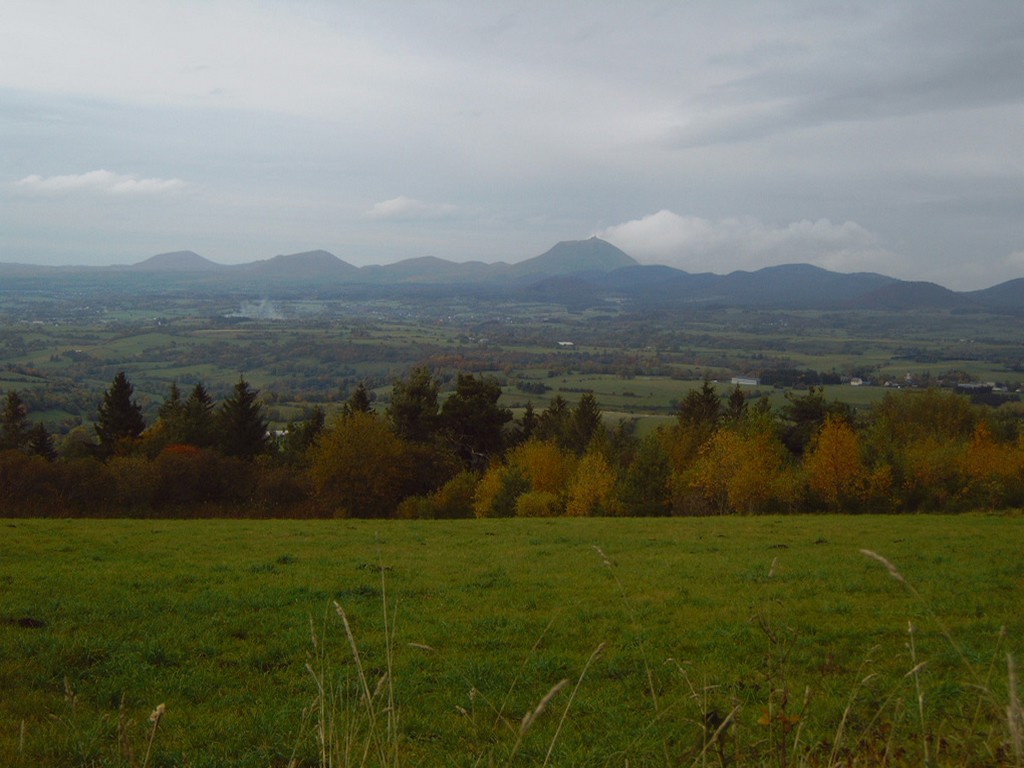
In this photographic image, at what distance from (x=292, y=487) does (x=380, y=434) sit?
5.62 metres

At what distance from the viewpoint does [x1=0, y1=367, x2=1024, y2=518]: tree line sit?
3173 centimetres

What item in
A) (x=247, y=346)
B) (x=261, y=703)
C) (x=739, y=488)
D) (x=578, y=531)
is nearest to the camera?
(x=261, y=703)

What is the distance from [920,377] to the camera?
106 m

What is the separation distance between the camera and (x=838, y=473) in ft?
106

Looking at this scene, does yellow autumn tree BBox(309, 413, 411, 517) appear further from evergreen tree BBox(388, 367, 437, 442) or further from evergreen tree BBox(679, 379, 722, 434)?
evergreen tree BBox(679, 379, 722, 434)

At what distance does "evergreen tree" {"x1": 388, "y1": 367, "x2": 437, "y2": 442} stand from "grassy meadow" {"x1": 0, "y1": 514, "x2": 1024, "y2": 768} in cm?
3116

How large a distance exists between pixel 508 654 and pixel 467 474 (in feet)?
103

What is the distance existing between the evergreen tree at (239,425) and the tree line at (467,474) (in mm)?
96

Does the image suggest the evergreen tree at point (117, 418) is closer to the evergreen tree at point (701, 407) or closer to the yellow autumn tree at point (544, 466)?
the yellow autumn tree at point (544, 466)

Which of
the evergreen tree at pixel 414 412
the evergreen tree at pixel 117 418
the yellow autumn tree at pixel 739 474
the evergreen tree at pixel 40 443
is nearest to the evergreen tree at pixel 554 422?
the evergreen tree at pixel 414 412

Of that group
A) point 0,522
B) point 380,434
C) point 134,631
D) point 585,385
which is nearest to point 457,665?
point 134,631

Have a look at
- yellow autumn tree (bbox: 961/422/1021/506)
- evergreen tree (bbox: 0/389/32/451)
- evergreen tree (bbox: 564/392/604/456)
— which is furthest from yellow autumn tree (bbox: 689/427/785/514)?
evergreen tree (bbox: 0/389/32/451)

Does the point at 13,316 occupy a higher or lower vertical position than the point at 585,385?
higher

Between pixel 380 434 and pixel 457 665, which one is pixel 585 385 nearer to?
pixel 380 434
